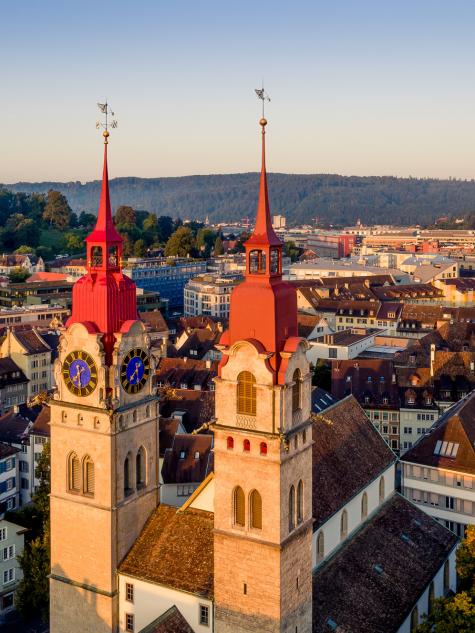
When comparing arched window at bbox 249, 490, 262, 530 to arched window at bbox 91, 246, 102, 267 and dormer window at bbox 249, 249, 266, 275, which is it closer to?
dormer window at bbox 249, 249, 266, 275

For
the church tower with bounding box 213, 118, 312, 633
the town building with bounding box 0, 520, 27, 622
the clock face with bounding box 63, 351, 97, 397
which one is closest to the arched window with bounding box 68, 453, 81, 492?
the clock face with bounding box 63, 351, 97, 397

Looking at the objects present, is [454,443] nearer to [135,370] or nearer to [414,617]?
[414,617]

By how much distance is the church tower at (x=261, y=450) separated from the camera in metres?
42.7

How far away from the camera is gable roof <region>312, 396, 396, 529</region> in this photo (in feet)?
180

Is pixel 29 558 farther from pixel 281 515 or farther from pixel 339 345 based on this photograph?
pixel 339 345

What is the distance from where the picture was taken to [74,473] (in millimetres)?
49594

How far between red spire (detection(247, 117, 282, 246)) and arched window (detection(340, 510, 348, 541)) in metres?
20.7

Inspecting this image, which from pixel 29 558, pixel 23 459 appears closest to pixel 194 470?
pixel 29 558

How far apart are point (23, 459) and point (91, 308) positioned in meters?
48.0

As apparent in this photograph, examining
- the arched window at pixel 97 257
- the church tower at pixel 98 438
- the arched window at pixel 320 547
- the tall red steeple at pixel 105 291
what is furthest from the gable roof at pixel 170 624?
the arched window at pixel 97 257

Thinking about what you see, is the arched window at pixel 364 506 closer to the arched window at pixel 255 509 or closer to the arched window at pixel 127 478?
the arched window at pixel 127 478

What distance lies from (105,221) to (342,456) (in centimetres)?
2216

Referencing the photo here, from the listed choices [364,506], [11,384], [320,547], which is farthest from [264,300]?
[11,384]

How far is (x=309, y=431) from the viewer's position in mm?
45500
